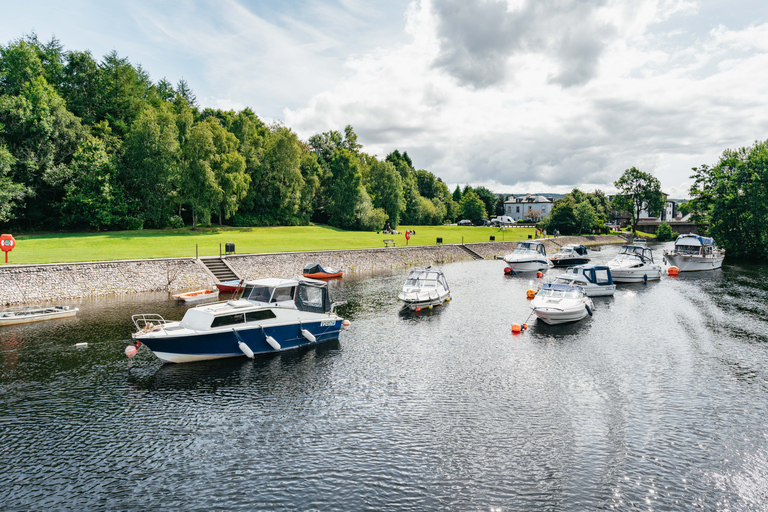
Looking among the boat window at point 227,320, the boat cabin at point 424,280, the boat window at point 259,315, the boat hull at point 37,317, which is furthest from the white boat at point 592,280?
the boat hull at point 37,317

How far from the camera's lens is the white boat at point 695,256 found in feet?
189

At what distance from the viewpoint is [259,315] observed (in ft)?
74.9

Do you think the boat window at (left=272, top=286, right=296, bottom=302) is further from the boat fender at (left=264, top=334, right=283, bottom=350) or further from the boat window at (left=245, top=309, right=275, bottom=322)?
the boat fender at (left=264, top=334, right=283, bottom=350)

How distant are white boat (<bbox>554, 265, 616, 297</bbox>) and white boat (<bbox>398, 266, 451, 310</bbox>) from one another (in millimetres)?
11320

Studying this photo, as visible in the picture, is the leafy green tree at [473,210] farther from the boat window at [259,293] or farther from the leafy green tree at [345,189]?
the boat window at [259,293]

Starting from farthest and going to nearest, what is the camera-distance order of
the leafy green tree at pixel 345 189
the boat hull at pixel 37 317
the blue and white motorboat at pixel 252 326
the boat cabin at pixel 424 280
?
the leafy green tree at pixel 345 189 < the boat cabin at pixel 424 280 < the boat hull at pixel 37 317 < the blue and white motorboat at pixel 252 326

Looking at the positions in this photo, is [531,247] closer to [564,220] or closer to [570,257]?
[570,257]

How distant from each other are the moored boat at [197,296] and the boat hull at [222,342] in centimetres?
1474

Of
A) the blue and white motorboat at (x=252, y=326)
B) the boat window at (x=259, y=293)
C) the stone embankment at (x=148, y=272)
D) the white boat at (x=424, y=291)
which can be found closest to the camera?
the blue and white motorboat at (x=252, y=326)

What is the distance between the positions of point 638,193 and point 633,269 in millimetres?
99951

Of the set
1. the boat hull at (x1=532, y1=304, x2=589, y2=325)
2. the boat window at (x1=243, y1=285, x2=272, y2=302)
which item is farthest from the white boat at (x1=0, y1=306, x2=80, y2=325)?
the boat hull at (x1=532, y1=304, x2=589, y2=325)

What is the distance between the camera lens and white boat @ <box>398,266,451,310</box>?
33719 millimetres

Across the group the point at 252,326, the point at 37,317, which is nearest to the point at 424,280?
the point at 252,326

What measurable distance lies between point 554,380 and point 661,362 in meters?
7.24
